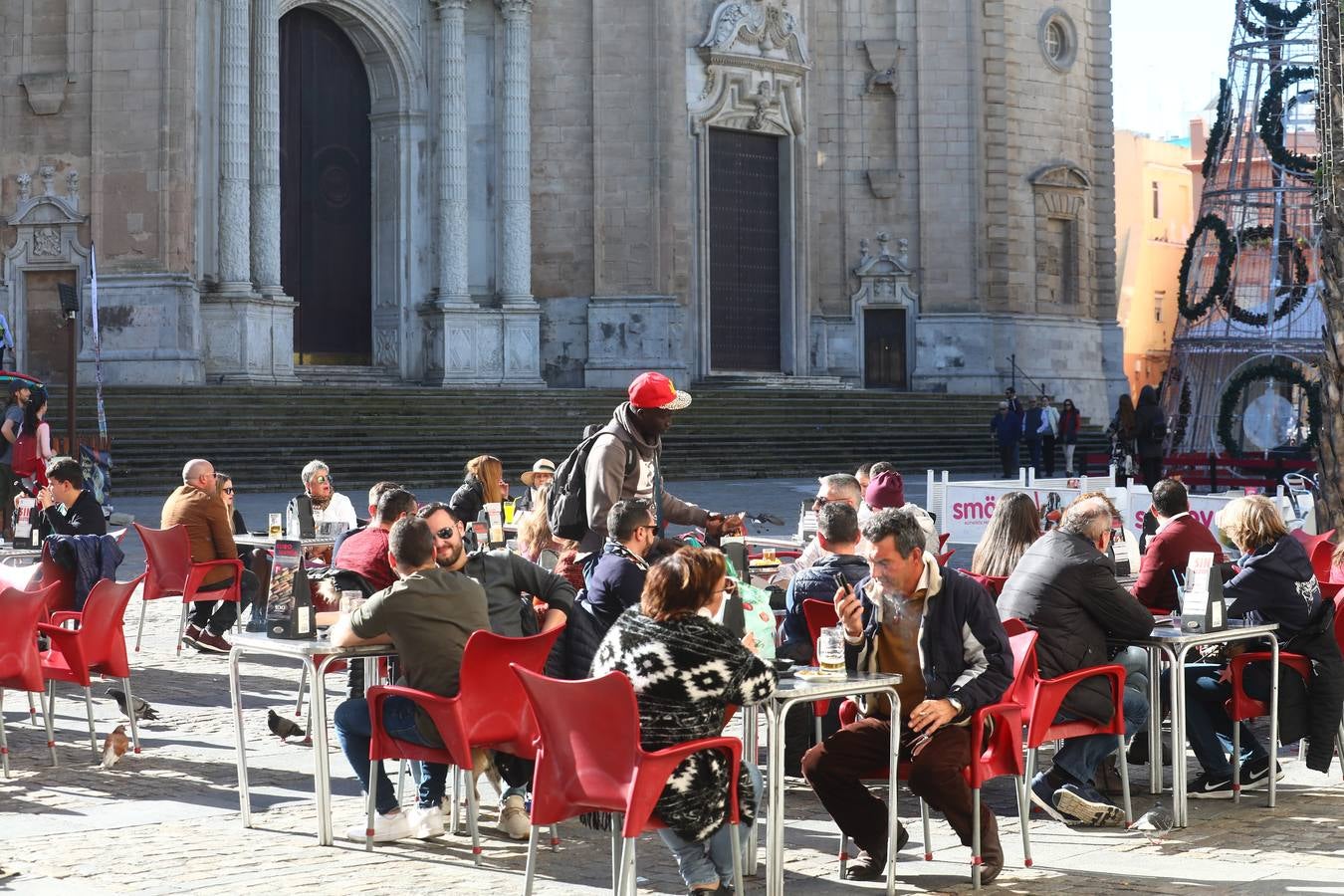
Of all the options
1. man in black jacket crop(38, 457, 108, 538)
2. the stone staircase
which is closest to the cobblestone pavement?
man in black jacket crop(38, 457, 108, 538)

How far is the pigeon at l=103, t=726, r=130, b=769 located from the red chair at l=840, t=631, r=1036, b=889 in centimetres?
350

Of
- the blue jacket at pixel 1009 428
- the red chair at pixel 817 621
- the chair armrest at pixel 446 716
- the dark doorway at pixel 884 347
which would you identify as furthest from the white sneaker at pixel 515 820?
the dark doorway at pixel 884 347

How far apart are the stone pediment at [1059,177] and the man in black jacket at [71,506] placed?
3035 cm

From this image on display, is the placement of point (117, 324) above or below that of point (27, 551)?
above

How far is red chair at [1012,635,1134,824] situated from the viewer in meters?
7.51

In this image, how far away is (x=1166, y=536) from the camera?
9.51 m

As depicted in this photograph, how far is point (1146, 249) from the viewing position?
76000 mm

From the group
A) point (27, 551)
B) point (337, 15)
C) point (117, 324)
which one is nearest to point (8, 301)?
point (117, 324)

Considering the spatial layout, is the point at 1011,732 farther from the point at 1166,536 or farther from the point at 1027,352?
the point at 1027,352

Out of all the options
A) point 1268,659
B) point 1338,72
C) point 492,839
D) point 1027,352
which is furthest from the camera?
point 1027,352

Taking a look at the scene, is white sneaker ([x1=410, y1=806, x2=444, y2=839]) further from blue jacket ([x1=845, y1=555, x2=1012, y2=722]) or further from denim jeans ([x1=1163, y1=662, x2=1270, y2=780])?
denim jeans ([x1=1163, y1=662, x2=1270, y2=780])

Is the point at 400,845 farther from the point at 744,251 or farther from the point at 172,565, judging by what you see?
the point at 744,251

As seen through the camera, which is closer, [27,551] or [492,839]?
[492,839]

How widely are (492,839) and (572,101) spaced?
27.3 meters
